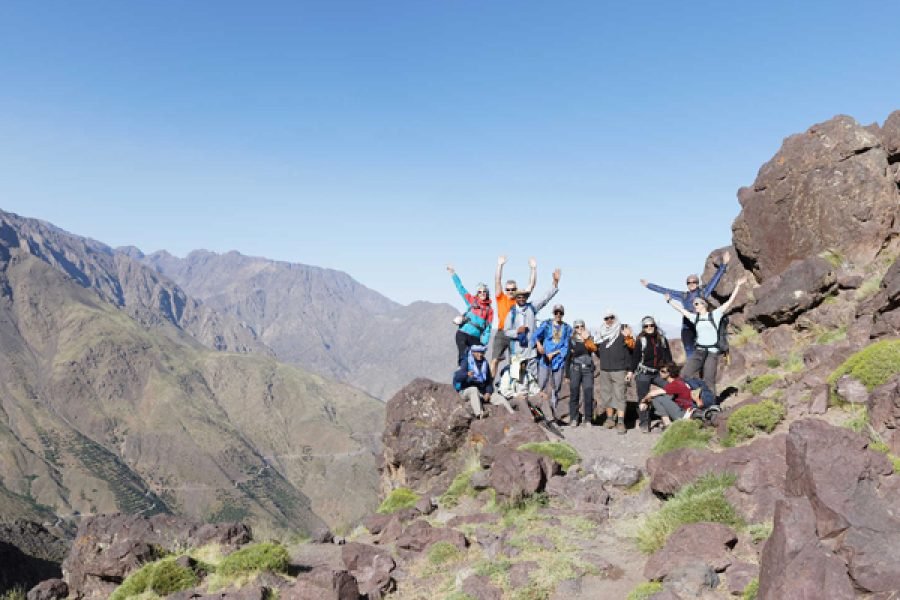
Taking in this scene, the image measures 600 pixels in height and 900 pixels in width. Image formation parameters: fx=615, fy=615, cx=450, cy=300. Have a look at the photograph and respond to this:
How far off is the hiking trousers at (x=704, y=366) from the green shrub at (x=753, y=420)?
9.49 feet

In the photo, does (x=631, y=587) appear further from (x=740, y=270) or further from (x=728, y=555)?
(x=740, y=270)

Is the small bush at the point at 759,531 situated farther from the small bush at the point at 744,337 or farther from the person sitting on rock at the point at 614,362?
the small bush at the point at 744,337

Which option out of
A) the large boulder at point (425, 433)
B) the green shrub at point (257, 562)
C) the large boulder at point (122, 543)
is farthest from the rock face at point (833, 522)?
the large boulder at point (122, 543)

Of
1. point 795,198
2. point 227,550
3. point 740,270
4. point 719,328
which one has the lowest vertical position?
point 227,550

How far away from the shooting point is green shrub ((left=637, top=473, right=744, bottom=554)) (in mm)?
10781

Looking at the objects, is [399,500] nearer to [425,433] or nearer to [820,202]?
[425,433]

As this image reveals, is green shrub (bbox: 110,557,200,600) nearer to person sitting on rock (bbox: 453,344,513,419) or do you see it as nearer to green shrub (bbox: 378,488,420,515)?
green shrub (bbox: 378,488,420,515)

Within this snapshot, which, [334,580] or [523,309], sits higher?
[523,309]

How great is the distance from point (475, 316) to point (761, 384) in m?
9.43

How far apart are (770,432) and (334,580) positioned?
10607 mm

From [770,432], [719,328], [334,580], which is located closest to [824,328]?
[719,328]

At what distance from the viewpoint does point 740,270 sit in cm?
3272

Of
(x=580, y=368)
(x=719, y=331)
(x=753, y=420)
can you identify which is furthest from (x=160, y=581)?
(x=719, y=331)

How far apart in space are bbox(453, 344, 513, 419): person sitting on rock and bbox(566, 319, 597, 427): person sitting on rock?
227 cm
